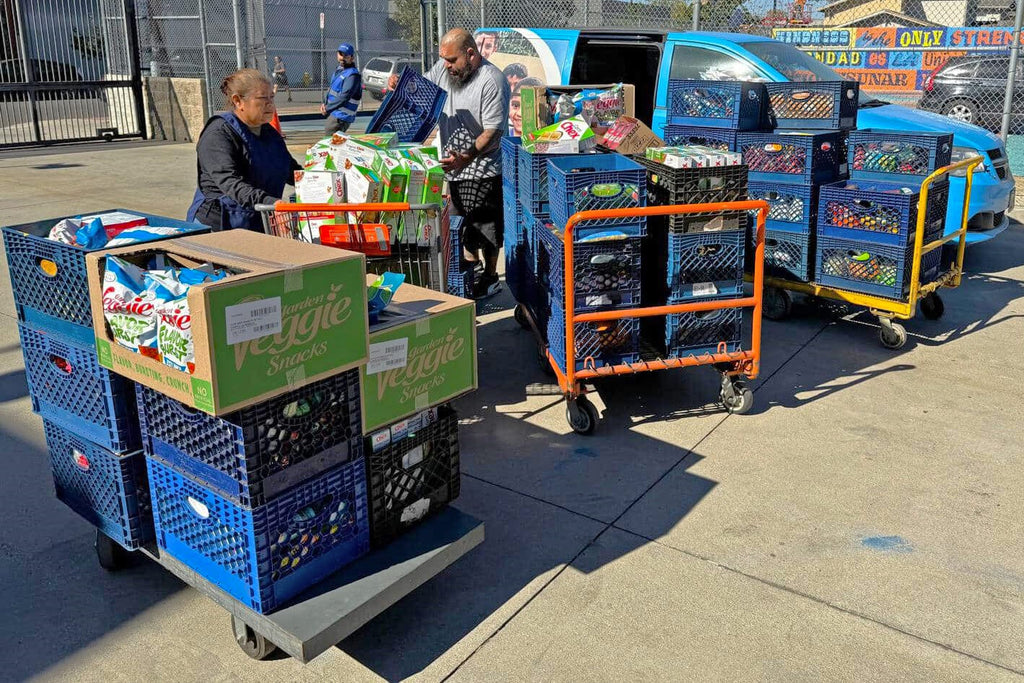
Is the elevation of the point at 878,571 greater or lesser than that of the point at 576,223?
lesser

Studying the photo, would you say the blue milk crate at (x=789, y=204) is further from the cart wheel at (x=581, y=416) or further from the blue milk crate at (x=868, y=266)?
the cart wheel at (x=581, y=416)

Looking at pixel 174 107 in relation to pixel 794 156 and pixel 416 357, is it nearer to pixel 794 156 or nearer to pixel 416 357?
pixel 794 156

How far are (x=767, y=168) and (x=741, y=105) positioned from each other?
559mm

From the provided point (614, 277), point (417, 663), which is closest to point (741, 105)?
point (614, 277)

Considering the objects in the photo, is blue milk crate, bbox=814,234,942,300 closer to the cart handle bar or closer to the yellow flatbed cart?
the yellow flatbed cart

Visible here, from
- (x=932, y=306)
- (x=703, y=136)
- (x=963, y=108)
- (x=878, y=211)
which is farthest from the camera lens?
(x=963, y=108)

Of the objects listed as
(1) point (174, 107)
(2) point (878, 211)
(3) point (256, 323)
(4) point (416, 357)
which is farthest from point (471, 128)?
(1) point (174, 107)

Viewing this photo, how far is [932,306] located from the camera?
23.7 ft

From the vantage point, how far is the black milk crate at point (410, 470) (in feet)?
11.2

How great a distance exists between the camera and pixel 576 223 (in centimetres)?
493

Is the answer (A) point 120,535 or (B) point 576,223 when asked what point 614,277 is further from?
(A) point 120,535

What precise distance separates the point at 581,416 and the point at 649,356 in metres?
0.63

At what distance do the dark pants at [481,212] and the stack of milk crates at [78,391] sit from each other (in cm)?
335

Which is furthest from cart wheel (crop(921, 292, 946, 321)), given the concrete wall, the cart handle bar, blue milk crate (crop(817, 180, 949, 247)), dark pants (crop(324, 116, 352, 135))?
the concrete wall
